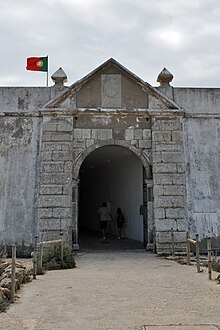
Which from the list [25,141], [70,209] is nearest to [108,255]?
[70,209]

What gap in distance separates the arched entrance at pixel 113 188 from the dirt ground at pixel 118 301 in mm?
4873

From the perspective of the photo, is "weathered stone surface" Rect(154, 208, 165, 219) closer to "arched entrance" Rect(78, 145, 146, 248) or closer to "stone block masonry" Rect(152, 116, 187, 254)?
"stone block masonry" Rect(152, 116, 187, 254)

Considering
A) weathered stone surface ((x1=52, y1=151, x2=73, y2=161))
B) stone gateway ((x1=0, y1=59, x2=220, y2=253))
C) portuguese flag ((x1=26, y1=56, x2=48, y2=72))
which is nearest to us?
stone gateway ((x1=0, y1=59, x2=220, y2=253))

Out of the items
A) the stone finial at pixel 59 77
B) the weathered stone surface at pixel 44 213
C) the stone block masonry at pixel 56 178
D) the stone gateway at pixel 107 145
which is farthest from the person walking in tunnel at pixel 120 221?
the stone finial at pixel 59 77

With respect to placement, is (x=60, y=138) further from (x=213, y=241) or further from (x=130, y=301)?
(x=130, y=301)

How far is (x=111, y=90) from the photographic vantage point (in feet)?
35.5

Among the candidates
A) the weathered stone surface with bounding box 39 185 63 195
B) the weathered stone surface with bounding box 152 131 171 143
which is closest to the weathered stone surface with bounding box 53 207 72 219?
the weathered stone surface with bounding box 39 185 63 195

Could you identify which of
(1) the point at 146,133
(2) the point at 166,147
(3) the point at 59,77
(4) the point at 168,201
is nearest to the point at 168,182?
(4) the point at 168,201

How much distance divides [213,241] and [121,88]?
4.78m

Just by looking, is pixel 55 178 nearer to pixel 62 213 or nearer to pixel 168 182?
pixel 62 213

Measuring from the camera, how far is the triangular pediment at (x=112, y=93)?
10.7m

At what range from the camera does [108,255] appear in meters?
9.84

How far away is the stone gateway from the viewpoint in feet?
32.9

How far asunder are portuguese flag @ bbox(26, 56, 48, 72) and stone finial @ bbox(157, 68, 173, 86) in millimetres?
3504
